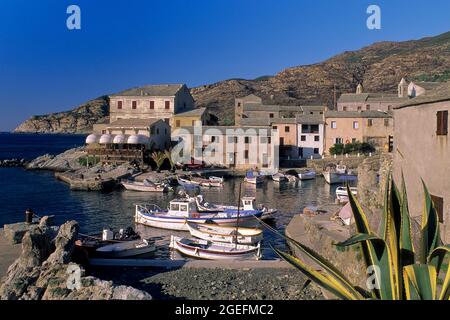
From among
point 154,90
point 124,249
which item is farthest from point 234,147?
point 124,249

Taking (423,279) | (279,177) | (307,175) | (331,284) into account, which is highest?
(423,279)

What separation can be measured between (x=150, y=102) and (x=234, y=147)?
16.7m

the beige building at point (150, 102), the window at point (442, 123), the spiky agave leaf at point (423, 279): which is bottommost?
the spiky agave leaf at point (423, 279)

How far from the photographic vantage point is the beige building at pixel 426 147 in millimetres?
15461

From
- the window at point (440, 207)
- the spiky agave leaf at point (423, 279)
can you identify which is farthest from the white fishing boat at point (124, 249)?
the spiky agave leaf at point (423, 279)

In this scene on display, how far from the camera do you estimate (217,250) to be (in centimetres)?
2198

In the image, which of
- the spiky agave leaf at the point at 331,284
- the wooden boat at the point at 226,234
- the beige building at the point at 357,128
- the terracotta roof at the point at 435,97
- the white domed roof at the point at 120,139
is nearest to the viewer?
the spiky agave leaf at the point at 331,284

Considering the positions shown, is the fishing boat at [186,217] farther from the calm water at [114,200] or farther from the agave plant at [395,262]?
the agave plant at [395,262]

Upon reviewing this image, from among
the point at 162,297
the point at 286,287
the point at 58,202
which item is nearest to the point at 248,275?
the point at 286,287

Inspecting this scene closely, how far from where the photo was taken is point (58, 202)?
4134 centimetres

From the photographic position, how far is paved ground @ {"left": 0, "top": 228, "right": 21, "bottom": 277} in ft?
48.2

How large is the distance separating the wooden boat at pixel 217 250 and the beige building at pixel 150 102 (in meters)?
49.0

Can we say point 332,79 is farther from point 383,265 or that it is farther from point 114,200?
point 383,265
